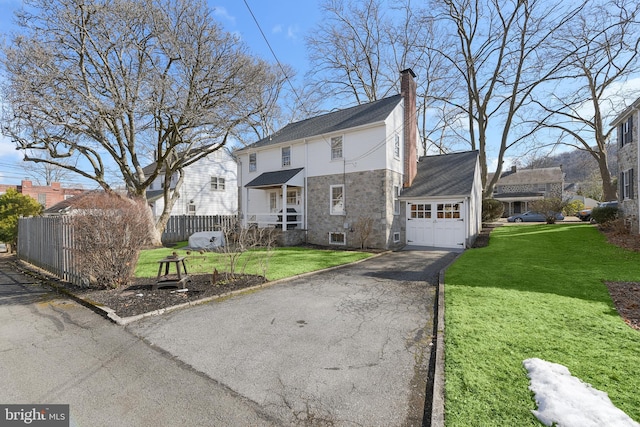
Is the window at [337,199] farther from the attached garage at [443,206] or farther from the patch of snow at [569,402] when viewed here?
the patch of snow at [569,402]

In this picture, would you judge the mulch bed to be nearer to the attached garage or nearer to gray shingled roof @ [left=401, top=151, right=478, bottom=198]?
the attached garage

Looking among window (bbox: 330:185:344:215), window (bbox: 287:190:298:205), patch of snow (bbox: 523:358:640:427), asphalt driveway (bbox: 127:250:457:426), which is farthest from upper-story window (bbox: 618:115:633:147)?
patch of snow (bbox: 523:358:640:427)

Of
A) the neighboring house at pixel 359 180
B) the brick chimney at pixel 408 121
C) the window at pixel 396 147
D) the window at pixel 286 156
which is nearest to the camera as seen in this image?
the neighboring house at pixel 359 180

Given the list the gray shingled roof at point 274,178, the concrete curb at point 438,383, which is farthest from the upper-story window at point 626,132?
the concrete curb at point 438,383

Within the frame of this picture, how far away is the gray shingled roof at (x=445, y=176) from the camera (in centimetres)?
1420

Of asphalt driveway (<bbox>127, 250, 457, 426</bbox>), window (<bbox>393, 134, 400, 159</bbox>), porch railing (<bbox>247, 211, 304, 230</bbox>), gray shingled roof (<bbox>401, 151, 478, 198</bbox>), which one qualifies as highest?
window (<bbox>393, 134, 400, 159</bbox>)

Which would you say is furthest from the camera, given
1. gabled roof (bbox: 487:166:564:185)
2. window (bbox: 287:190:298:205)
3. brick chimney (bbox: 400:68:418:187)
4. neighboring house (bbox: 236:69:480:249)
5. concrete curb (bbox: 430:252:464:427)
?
gabled roof (bbox: 487:166:564:185)

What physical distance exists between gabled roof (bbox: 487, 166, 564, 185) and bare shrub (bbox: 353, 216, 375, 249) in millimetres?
40114

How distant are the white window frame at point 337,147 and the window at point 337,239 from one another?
4.14 m

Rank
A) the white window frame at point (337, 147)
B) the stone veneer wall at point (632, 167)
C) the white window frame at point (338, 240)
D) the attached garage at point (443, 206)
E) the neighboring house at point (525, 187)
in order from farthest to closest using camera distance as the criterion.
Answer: the neighboring house at point (525, 187)
the white window frame at point (337, 147)
the white window frame at point (338, 240)
the attached garage at point (443, 206)
the stone veneer wall at point (632, 167)

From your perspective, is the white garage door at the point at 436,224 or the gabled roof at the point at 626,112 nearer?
the gabled roof at the point at 626,112

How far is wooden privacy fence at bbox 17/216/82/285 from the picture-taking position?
754cm

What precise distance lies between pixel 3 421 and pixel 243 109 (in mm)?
14312

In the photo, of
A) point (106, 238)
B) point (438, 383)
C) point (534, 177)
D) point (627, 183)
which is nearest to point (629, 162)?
point (627, 183)
